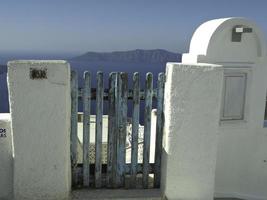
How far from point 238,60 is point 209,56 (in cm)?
55

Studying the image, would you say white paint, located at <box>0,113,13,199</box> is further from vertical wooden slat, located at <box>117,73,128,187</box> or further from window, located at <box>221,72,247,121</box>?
window, located at <box>221,72,247,121</box>

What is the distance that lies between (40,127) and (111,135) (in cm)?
102

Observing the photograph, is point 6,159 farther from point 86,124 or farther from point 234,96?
point 234,96

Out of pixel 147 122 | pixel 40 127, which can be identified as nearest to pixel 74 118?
pixel 40 127

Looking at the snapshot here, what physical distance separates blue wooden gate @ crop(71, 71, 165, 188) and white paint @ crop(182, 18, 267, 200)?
1.10 metres

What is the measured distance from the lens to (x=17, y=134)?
4504 millimetres

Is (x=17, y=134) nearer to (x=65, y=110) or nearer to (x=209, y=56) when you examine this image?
(x=65, y=110)

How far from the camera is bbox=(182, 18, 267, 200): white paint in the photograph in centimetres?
541

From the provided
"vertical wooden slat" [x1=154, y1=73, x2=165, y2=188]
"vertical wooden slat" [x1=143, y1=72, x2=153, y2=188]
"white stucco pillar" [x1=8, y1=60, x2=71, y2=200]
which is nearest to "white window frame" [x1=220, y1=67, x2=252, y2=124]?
"vertical wooden slat" [x1=154, y1=73, x2=165, y2=188]

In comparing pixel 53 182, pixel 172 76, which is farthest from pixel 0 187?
pixel 172 76

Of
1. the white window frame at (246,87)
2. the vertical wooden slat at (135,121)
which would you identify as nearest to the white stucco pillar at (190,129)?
the vertical wooden slat at (135,121)

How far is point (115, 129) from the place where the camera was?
16.5 ft

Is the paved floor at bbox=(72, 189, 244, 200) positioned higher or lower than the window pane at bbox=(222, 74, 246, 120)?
lower

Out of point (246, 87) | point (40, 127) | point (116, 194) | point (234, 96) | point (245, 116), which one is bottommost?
point (116, 194)
